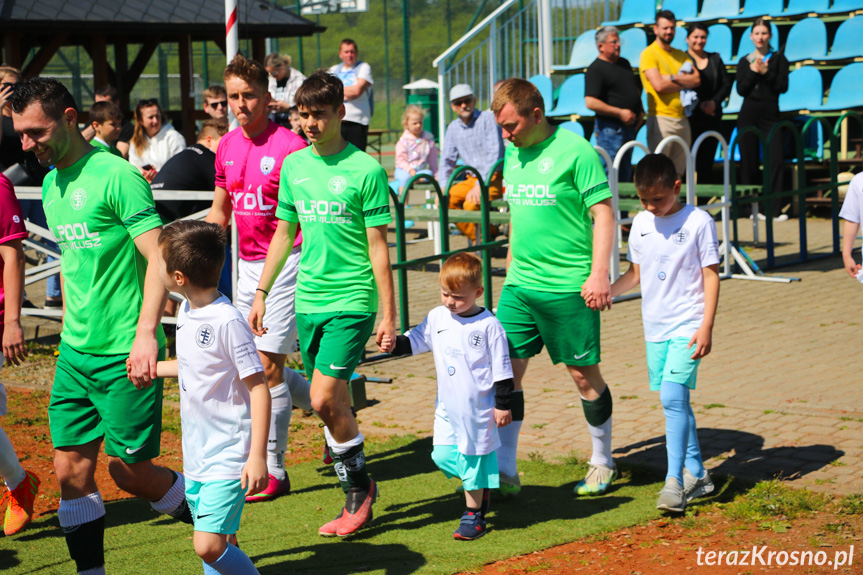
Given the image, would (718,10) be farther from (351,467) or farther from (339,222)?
(351,467)

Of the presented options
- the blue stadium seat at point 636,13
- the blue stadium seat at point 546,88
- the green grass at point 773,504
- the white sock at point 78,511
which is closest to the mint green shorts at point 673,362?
the green grass at point 773,504

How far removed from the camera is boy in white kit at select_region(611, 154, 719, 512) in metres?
4.75

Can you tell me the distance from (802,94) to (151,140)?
10558 mm

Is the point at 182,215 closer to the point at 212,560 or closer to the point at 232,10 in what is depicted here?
the point at 232,10

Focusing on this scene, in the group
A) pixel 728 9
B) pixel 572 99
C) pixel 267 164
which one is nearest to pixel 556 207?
pixel 267 164

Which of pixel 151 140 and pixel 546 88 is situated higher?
pixel 546 88

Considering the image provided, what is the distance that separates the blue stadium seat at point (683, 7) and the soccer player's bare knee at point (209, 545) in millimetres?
16271

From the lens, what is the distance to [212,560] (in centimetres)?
349

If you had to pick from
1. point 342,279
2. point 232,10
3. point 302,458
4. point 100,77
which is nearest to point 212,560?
point 342,279

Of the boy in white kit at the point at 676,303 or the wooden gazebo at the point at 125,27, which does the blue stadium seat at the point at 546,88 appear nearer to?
the wooden gazebo at the point at 125,27

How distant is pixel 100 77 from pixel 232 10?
9132 mm

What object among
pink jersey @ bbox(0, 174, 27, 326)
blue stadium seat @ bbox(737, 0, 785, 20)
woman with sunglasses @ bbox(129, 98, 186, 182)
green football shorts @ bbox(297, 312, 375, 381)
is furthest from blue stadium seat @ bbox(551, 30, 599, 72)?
pink jersey @ bbox(0, 174, 27, 326)

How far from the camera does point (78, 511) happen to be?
3.93m

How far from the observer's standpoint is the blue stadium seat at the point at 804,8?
16891mm
